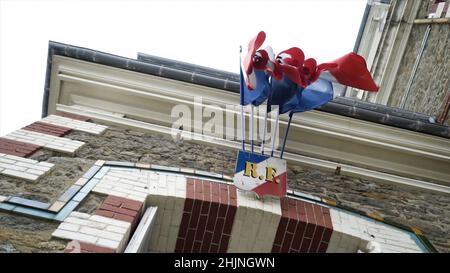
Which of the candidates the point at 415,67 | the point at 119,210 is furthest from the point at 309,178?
the point at 415,67

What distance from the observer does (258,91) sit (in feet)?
11.6

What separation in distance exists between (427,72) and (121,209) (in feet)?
25.4

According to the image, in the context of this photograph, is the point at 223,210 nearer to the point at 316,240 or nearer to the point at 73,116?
the point at 316,240

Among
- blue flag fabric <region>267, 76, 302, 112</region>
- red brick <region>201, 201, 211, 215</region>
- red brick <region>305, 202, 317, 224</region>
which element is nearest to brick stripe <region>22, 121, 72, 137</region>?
red brick <region>201, 201, 211, 215</region>

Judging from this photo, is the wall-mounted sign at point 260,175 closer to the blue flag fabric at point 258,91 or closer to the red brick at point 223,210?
the red brick at point 223,210

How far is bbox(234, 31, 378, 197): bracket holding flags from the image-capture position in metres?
3.39

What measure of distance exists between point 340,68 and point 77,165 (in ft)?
7.88

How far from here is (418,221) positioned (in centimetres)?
363

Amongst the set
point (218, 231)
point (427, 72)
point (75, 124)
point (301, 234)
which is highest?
point (427, 72)

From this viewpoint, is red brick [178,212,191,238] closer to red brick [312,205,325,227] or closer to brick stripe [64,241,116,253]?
brick stripe [64,241,116,253]

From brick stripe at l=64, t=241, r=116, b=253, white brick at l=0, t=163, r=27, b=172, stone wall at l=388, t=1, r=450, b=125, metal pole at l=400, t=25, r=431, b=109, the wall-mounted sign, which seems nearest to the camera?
brick stripe at l=64, t=241, r=116, b=253

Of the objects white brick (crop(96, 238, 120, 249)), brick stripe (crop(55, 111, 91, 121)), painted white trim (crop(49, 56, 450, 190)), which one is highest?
painted white trim (crop(49, 56, 450, 190))

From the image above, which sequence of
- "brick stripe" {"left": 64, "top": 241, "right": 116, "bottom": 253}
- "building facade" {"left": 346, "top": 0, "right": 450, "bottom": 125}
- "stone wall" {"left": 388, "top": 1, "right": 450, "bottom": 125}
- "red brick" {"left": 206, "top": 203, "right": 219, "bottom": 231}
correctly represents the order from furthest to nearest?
1. "building facade" {"left": 346, "top": 0, "right": 450, "bottom": 125}
2. "stone wall" {"left": 388, "top": 1, "right": 450, "bottom": 125}
3. "red brick" {"left": 206, "top": 203, "right": 219, "bottom": 231}
4. "brick stripe" {"left": 64, "top": 241, "right": 116, "bottom": 253}

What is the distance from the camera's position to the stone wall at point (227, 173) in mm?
3389
